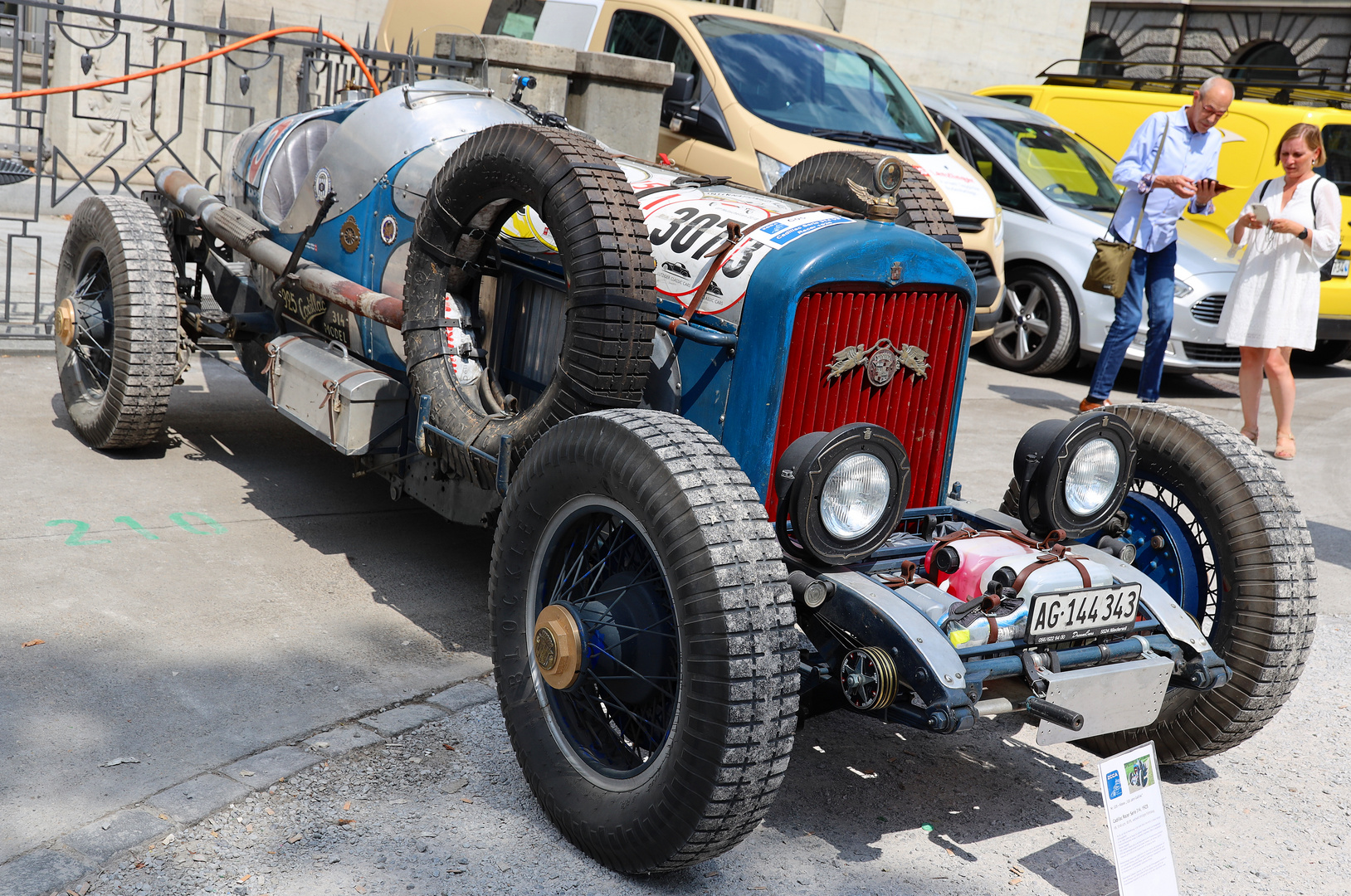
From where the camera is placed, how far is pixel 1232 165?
1123 cm

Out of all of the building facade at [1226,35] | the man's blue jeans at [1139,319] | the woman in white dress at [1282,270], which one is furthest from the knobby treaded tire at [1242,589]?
the building facade at [1226,35]

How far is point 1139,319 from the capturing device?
7.77 meters

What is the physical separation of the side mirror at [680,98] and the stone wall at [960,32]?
11.2m

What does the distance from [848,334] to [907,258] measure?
273mm

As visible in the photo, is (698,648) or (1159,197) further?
(1159,197)

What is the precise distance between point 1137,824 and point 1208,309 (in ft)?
24.6

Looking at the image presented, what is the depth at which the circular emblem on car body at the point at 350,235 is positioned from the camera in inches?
197

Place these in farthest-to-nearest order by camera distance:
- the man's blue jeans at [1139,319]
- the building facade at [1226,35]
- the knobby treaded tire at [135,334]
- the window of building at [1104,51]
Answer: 1. the window of building at [1104,51]
2. the building facade at [1226,35]
3. the man's blue jeans at [1139,319]
4. the knobby treaded tire at [135,334]

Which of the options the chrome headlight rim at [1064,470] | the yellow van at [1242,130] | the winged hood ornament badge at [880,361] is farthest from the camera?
the yellow van at [1242,130]

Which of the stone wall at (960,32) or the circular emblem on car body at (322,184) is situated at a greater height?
the stone wall at (960,32)

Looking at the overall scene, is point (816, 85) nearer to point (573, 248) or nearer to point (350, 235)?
point (350, 235)

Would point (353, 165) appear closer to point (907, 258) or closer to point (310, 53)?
point (907, 258)

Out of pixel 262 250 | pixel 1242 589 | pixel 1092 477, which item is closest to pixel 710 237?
pixel 1092 477

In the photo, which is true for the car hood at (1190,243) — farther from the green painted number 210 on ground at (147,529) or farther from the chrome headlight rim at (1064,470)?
the green painted number 210 on ground at (147,529)
